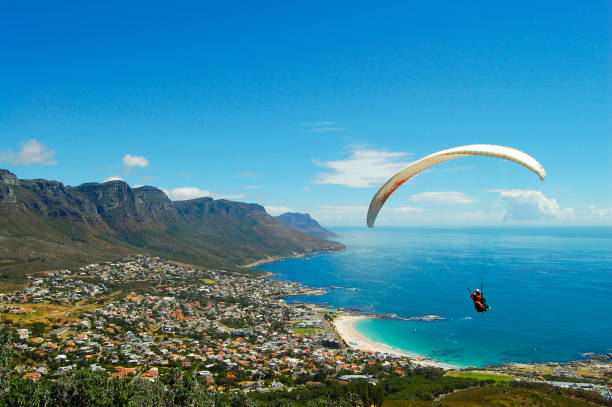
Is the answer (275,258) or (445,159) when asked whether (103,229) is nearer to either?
(275,258)

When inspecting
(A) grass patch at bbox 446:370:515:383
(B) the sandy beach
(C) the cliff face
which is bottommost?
(B) the sandy beach

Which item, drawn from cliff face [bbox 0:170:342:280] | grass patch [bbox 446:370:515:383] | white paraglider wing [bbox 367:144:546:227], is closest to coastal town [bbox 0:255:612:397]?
grass patch [bbox 446:370:515:383]

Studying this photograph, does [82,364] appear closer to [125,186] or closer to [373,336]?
[373,336]

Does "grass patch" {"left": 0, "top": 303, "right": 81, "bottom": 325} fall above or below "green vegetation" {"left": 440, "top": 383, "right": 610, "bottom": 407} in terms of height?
above

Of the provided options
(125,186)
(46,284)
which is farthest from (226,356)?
(125,186)

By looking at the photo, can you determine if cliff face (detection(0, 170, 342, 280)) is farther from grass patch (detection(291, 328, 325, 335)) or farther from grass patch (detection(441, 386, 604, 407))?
grass patch (detection(441, 386, 604, 407))
